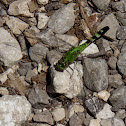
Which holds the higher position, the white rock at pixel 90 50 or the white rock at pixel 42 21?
the white rock at pixel 42 21

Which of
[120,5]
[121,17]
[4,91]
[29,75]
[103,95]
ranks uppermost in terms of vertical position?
[120,5]

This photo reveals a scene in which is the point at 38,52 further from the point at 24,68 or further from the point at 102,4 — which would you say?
the point at 102,4

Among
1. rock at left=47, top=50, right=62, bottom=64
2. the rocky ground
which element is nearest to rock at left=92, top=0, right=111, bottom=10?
the rocky ground

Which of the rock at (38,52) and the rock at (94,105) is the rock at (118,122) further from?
the rock at (38,52)

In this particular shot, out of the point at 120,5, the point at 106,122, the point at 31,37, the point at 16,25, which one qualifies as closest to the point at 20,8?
the point at 16,25

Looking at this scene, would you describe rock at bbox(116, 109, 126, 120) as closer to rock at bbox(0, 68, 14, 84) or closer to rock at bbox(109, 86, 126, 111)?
rock at bbox(109, 86, 126, 111)

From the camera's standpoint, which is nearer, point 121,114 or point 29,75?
point 121,114

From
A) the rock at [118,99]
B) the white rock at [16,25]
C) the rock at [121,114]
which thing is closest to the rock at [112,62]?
the rock at [118,99]
